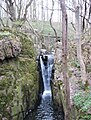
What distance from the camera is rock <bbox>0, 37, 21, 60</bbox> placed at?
11.6 metres

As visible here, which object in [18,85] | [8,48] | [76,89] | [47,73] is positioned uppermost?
[8,48]

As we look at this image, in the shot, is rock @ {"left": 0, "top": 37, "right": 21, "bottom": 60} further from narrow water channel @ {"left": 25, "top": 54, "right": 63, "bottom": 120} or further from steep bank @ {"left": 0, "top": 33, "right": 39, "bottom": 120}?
narrow water channel @ {"left": 25, "top": 54, "right": 63, "bottom": 120}

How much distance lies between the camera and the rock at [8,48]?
11648 mm

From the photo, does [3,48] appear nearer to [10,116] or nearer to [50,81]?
[10,116]

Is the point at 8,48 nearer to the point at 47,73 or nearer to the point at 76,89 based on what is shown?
the point at 76,89

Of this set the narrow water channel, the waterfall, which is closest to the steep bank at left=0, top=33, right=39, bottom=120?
the narrow water channel

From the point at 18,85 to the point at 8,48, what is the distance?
194 centimetres

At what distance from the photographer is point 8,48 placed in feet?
38.9

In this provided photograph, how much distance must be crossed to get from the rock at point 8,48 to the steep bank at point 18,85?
29cm

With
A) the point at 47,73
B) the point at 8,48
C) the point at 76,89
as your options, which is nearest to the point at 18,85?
the point at 8,48

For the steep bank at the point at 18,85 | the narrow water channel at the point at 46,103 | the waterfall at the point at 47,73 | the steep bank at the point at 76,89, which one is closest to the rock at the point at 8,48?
the steep bank at the point at 18,85

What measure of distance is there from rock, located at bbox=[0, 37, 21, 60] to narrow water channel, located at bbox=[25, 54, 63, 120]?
3.25m

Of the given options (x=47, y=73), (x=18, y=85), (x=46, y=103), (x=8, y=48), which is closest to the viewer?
(x=18, y=85)

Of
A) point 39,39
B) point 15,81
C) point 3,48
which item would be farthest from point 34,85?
point 39,39
